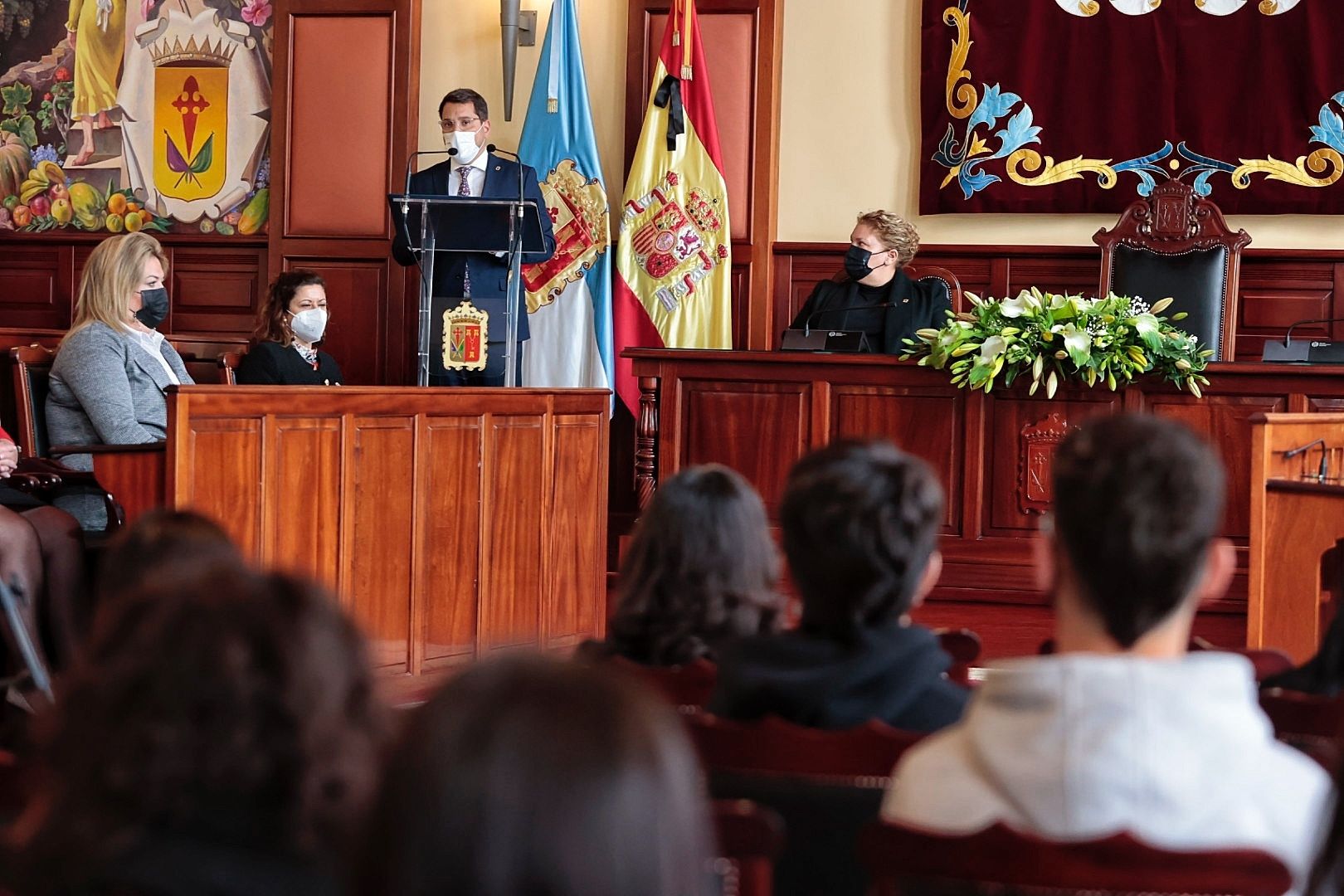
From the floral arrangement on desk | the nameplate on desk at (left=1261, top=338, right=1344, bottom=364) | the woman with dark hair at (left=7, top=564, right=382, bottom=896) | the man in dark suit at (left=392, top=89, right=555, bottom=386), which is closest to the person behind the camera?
the woman with dark hair at (left=7, top=564, right=382, bottom=896)

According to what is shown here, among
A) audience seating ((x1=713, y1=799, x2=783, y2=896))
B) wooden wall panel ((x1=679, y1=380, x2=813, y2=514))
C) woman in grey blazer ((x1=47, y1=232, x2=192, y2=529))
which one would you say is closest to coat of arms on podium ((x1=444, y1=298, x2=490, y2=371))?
wooden wall panel ((x1=679, y1=380, x2=813, y2=514))

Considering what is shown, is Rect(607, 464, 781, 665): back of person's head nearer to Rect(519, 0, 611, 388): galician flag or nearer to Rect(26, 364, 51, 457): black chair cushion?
Rect(26, 364, 51, 457): black chair cushion

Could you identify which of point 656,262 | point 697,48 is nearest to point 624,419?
point 656,262

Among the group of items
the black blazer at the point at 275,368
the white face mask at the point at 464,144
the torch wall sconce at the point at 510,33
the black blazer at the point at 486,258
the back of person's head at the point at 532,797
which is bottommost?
the back of person's head at the point at 532,797

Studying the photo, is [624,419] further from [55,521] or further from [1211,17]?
[55,521]

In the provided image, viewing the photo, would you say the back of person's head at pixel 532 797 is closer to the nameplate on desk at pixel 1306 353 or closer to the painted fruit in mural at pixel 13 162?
the nameplate on desk at pixel 1306 353

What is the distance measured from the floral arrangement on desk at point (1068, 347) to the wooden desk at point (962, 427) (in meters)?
0.10

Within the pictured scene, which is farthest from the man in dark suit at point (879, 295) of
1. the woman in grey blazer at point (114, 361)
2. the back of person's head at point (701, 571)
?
the back of person's head at point (701, 571)

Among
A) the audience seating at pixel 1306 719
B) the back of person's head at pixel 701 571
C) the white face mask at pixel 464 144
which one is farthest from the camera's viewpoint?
the white face mask at pixel 464 144

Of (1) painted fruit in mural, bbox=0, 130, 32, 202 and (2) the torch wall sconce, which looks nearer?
(2) the torch wall sconce

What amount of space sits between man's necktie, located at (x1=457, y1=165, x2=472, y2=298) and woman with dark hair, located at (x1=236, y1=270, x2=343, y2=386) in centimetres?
58

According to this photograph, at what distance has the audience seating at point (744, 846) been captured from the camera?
121 cm

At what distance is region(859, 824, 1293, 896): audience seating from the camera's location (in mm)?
1179

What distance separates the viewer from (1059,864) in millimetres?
1200
